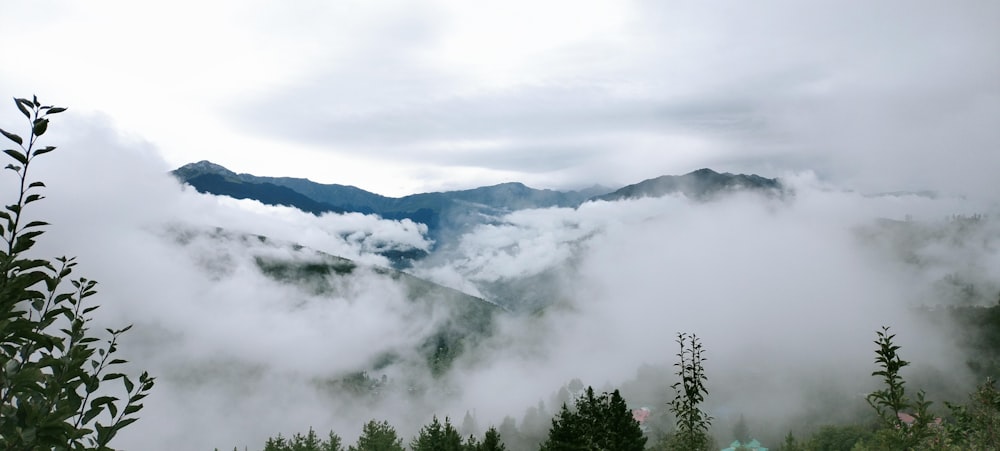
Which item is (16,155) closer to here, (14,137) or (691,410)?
(14,137)

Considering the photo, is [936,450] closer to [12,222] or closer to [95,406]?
[95,406]

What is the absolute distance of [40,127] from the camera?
21.8ft

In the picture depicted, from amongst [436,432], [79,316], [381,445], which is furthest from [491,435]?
[79,316]

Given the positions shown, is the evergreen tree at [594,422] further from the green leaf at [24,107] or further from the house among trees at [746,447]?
the house among trees at [746,447]

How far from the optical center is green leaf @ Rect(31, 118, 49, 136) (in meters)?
6.60

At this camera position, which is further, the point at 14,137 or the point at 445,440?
the point at 445,440

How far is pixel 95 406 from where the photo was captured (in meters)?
6.79

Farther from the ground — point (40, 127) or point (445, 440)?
point (40, 127)

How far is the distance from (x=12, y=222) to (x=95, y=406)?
2.60 meters

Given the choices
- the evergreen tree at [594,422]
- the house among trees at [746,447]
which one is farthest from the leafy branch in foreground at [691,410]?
the house among trees at [746,447]

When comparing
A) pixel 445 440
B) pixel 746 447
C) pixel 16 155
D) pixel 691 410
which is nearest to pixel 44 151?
pixel 16 155

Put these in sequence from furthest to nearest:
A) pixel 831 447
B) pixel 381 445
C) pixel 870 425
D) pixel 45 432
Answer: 1. pixel 870 425
2. pixel 831 447
3. pixel 381 445
4. pixel 45 432

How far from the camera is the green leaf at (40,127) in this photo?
6.60 meters

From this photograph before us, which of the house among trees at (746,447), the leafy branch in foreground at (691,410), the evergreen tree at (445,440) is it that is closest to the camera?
the leafy branch in foreground at (691,410)
